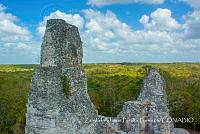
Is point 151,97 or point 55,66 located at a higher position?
point 55,66

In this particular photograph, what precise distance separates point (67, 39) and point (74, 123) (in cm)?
348

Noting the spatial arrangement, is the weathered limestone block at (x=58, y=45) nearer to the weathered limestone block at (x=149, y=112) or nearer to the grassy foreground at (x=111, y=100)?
the weathered limestone block at (x=149, y=112)

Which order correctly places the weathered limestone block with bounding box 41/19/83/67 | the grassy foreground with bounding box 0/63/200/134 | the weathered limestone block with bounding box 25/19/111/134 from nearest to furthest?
the weathered limestone block with bounding box 25/19/111/134, the weathered limestone block with bounding box 41/19/83/67, the grassy foreground with bounding box 0/63/200/134

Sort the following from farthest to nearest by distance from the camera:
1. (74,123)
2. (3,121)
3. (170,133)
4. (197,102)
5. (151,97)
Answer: (197,102) → (3,121) → (151,97) → (170,133) → (74,123)

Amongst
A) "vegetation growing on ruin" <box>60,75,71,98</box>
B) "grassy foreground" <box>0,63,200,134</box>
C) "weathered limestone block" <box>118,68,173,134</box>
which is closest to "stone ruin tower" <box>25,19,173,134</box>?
"vegetation growing on ruin" <box>60,75,71,98</box>

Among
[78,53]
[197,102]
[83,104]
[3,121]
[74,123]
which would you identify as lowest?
[3,121]

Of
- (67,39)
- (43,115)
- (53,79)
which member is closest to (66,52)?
(67,39)

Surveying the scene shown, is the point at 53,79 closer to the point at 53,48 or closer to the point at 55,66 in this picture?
the point at 55,66

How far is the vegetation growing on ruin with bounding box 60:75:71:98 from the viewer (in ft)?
33.5

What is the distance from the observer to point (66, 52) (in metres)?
10.5

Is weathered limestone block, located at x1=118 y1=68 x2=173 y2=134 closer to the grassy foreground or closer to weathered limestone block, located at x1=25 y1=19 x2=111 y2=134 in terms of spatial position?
weathered limestone block, located at x1=25 y1=19 x2=111 y2=134

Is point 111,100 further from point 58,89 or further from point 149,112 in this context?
point 58,89

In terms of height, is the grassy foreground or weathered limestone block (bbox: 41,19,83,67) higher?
weathered limestone block (bbox: 41,19,83,67)

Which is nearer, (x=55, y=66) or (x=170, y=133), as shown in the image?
(x=55, y=66)
